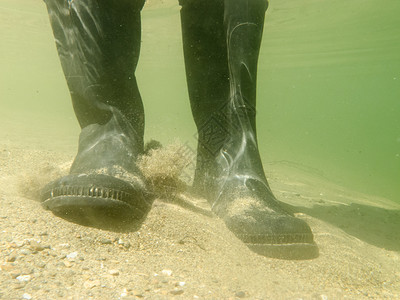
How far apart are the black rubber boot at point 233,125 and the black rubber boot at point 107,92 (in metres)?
0.68

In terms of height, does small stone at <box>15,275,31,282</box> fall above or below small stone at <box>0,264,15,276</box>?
below

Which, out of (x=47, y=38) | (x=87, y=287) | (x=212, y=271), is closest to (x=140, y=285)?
(x=87, y=287)

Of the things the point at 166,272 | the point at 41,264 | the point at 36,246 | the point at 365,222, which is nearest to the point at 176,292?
the point at 166,272

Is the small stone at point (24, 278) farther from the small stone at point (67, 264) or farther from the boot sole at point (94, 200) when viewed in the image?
the boot sole at point (94, 200)

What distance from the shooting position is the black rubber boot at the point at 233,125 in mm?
2045

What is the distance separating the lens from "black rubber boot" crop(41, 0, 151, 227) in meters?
2.14

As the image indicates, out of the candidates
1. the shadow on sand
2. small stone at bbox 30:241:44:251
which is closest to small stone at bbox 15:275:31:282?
small stone at bbox 30:241:44:251

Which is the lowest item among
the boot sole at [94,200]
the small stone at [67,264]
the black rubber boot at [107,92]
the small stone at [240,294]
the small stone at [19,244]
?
the small stone at [240,294]

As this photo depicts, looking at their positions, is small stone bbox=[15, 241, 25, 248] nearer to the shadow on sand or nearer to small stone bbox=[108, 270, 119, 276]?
small stone bbox=[108, 270, 119, 276]

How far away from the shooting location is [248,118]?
2.76 m

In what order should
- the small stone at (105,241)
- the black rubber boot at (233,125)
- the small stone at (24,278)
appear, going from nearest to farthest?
1. the small stone at (24,278)
2. the small stone at (105,241)
3. the black rubber boot at (233,125)

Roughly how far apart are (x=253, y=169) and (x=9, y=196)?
1930mm

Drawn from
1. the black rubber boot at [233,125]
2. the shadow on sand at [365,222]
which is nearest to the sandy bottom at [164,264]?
the black rubber boot at [233,125]

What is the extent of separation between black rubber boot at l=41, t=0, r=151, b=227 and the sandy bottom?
19cm
